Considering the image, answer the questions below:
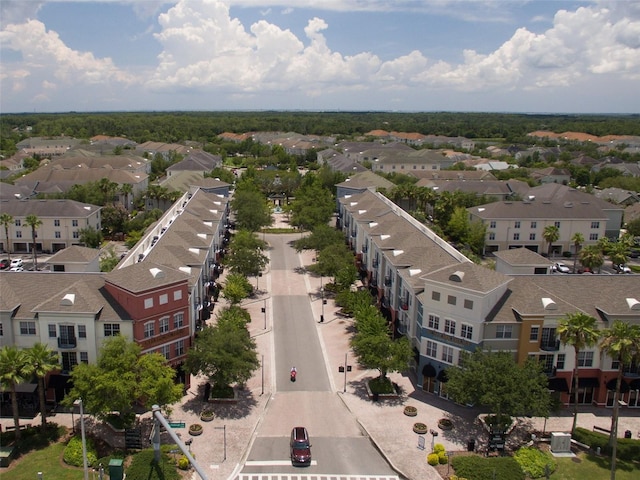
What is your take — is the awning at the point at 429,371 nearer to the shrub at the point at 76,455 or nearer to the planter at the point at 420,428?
the planter at the point at 420,428

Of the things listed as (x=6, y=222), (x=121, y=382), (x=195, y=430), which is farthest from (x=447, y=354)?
(x=6, y=222)

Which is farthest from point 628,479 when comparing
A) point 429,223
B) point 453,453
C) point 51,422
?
point 429,223

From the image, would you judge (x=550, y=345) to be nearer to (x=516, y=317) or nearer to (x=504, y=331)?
(x=516, y=317)

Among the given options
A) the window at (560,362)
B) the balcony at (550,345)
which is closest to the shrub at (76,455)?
the balcony at (550,345)

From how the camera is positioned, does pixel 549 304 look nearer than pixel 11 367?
No

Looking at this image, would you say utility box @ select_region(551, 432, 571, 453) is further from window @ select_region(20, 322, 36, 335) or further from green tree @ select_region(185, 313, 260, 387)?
window @ select_region(20, 322, 36, 335)

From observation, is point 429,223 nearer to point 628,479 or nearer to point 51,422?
point 628,479

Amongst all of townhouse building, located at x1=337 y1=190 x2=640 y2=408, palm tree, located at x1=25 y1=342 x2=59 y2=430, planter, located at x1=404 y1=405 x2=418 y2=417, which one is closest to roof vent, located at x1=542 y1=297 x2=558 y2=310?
townhouse building, located at x1=337 y1=190 x2=640 y2=408
